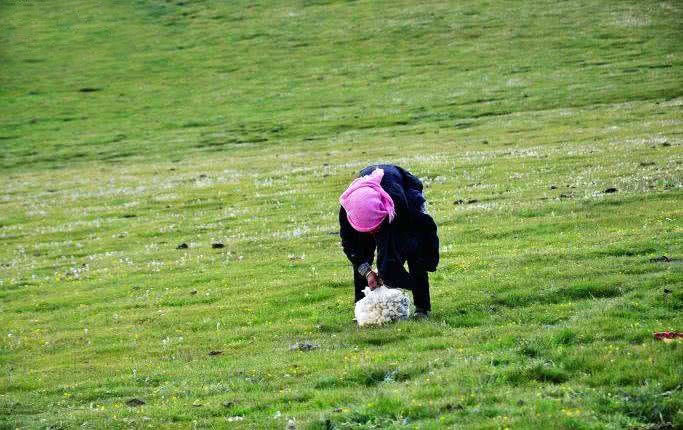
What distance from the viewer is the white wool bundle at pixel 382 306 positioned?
15.6 meters

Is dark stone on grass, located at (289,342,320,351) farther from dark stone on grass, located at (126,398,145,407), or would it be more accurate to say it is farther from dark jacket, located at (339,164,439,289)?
dark stone on grass, located at (126,398,145,407)

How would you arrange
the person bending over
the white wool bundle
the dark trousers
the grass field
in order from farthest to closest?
the dark trousers, the white wool bundle, the person bending over, the grass field

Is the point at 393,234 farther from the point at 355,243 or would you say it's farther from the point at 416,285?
the point at 416,285

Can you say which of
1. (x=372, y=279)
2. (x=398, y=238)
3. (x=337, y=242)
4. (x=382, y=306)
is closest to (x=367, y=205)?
(x=398, y=238)

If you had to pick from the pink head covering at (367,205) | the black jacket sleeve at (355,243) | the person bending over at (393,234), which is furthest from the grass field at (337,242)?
the pink head covering at (367,205)

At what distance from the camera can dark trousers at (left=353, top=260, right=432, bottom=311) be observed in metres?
15.8

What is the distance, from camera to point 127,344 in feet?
61.2

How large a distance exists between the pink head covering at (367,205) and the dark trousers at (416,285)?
57.7 inches

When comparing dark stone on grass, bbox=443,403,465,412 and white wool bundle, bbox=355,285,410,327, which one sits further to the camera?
white wool bundle, bbox=355,285,410,327

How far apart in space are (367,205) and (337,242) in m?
13.5

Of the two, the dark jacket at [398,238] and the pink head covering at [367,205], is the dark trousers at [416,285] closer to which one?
the dark jacket at [398,238]

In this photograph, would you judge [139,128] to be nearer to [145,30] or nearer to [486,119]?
[486,119]

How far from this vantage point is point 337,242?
2789cm

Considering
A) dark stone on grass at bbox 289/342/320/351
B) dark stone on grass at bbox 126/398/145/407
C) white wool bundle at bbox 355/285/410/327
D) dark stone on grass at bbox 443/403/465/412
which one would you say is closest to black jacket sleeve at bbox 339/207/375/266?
white wool bundle at bbox 355/285/410/327
